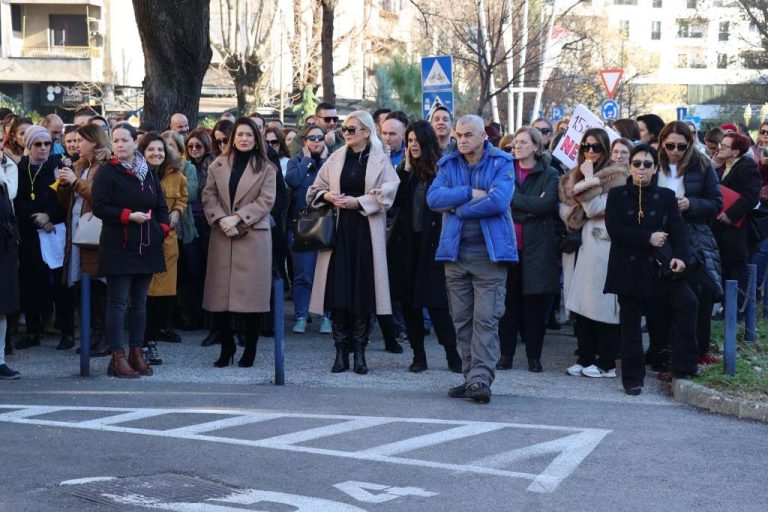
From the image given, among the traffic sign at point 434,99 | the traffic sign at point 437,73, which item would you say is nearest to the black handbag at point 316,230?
the traffic sign at point 434,99

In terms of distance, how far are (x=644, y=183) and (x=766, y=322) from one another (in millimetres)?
5013

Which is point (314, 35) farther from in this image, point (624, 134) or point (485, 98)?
point (624, 134)

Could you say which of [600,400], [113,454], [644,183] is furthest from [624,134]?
[113,454]

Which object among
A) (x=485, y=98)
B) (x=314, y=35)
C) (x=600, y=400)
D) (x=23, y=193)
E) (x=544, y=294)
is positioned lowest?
(x=600, y=400)

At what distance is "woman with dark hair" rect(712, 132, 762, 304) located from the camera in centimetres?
1269

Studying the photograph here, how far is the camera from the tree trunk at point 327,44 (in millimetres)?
23973

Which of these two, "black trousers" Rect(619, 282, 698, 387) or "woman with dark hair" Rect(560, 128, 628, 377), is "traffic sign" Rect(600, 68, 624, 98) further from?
"black trousers" Rect(619, 282, 698, 387)

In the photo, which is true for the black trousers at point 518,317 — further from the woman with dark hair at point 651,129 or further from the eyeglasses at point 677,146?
the woman with dark hair at point 651,129

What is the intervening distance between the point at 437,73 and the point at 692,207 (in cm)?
1002

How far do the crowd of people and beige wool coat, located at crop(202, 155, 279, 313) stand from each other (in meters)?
0.01

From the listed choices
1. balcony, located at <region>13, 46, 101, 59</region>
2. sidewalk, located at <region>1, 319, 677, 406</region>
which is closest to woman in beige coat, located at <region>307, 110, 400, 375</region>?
sidewalk, located at <region>1, 319, 677, 406</region>

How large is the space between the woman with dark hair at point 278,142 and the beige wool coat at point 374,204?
3.57 meters

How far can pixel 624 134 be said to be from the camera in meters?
12.4

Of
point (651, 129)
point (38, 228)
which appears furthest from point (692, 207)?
point (38, 228)
